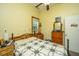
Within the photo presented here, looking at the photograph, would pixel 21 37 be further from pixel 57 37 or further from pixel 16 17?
pixel 57 37

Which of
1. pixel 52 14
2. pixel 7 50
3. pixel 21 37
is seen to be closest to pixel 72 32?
pixel 52 14

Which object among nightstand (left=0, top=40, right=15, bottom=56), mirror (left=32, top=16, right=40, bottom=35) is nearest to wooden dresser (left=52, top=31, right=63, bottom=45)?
mirror (left=32, top=16, right=40, bottom=35)

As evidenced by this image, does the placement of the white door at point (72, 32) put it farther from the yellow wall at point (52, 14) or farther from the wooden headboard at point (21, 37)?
the wooden headboard at point (21, 37)

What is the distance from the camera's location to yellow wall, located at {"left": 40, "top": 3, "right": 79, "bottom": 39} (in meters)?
0.97

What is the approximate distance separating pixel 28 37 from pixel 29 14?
0.87 feet

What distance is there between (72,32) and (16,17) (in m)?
0.65

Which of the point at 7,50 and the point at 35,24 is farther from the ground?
the point at 35,24

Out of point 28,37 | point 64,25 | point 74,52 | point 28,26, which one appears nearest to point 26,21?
point 28,26

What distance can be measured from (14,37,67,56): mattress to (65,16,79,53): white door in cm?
11

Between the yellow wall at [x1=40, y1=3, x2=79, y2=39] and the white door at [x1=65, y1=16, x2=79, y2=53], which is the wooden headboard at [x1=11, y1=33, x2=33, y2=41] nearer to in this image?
the yellow wall at [x1=40, y1=3, x2=79, y2=39]

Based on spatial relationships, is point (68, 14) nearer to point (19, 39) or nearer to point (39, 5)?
point (39, 5)

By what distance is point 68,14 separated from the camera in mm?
985

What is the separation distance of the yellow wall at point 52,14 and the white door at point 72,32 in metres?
0.07

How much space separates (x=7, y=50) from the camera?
891mm
